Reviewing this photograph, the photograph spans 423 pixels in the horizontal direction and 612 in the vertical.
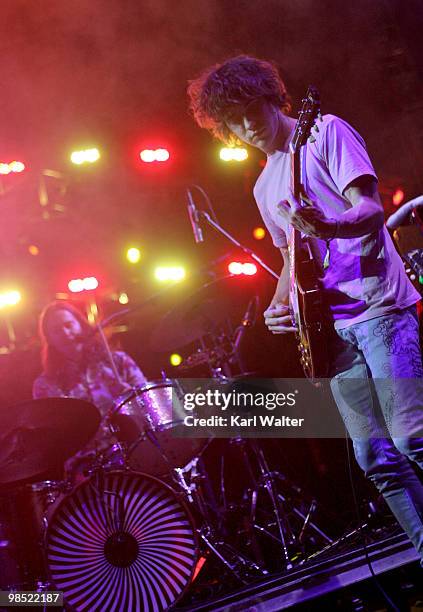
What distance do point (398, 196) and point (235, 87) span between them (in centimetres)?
250

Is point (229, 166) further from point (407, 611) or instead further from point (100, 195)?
point (407, 611)

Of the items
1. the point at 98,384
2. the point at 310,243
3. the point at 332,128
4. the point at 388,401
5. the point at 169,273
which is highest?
the point at 169,273

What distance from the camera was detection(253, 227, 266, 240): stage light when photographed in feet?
17.1

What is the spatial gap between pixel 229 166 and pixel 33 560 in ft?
12.9

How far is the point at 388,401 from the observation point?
1.88m

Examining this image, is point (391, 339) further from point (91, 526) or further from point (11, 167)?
point (11, 167)

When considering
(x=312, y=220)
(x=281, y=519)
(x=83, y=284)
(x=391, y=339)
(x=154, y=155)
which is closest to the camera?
(x=312, y=220)

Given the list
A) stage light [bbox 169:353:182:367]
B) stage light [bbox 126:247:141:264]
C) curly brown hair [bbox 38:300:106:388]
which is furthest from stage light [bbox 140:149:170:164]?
stage light [bbox 169:353:182:367]

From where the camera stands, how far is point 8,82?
4.73m

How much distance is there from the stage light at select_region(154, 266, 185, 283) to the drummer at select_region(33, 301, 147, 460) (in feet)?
3.66

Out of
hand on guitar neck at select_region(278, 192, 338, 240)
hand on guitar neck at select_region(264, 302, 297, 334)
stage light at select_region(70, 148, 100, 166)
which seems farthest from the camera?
stage light at select_region(70, 148, 100, 166)

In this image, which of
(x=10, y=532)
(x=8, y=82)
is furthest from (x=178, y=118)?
(x=10, y=532)

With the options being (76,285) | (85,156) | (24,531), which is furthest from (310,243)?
(76,285)

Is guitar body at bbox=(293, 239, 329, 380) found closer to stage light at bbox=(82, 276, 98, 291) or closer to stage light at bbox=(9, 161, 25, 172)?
stage light at bbox=(82, 276, 98, 291)
